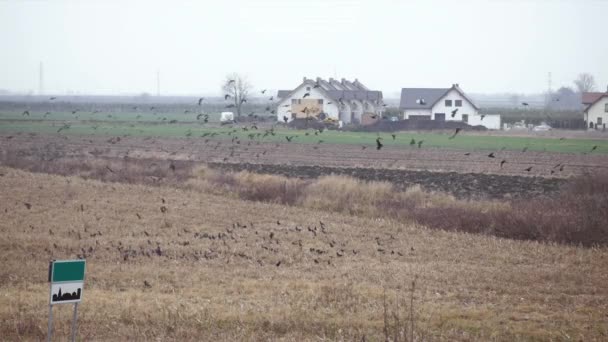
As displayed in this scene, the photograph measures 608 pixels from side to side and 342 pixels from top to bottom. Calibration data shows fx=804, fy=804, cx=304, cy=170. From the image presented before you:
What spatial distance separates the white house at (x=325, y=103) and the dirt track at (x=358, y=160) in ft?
91.2

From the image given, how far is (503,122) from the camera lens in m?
96.8

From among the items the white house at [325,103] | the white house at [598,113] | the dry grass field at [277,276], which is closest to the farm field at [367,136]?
the white house at [325,103]

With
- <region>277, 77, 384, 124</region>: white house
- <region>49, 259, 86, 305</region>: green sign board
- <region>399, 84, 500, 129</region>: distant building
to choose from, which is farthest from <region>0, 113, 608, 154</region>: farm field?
<region>49, 259, 86, 305</region>: green sign board

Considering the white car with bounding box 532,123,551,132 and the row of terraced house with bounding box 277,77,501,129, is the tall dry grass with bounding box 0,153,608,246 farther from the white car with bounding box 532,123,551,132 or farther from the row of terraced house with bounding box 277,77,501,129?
the white car with bounding box 532,123,551,132

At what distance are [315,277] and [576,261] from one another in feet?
24.6

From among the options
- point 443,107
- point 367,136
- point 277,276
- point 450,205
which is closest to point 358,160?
point 450,205

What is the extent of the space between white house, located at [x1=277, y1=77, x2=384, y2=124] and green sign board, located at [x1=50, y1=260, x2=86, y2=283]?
78.1m

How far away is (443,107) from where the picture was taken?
9250 centimetres

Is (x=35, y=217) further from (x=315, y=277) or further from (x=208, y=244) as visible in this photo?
(x=315, y=277)

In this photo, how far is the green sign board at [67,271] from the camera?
10266 mm

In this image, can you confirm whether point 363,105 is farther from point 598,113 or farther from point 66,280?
point 66,280

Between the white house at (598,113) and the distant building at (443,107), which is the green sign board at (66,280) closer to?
the distant building at (443,107)

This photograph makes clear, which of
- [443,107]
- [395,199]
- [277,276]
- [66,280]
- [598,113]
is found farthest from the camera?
[443,107]

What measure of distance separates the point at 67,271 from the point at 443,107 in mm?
84704
